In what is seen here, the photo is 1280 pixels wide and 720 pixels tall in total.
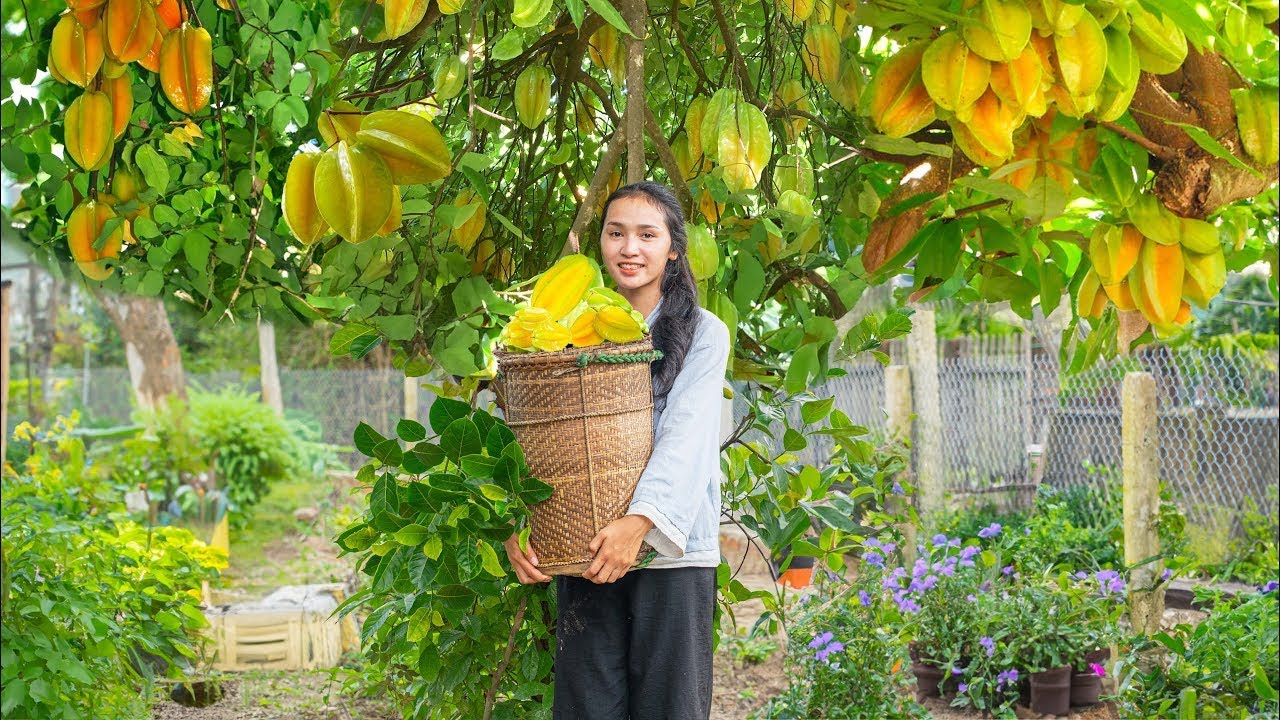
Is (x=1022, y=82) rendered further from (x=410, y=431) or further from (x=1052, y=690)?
(x=1052, y=690)

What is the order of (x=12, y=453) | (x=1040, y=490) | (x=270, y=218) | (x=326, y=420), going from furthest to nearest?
(x=326, y=420) → (x=12, y=453) → (x=1040, y=490) → (x=270, y=218)

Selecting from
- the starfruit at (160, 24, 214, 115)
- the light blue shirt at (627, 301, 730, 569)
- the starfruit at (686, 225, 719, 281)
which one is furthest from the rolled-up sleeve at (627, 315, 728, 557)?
the starfruit at (160, 24, 214, 115)

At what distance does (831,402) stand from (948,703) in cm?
204

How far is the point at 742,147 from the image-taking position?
4.53 ft

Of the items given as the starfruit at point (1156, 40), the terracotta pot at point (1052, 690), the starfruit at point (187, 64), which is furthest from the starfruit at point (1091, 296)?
the terracotta pot at point (1052, 690)

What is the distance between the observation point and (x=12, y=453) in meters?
7.16

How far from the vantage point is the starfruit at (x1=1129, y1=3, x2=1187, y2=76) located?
1.35 metres

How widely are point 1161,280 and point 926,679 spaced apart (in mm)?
2112

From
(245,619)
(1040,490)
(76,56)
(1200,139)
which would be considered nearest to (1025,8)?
(1200,139)

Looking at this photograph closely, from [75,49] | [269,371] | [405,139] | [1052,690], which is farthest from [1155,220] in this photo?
[269,371]

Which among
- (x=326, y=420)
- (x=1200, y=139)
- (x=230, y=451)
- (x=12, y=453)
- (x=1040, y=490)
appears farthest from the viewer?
(x=326, y=420)

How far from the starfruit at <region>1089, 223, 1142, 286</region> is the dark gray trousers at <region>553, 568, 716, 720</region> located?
2.29ft

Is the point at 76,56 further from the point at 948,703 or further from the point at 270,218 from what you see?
the point at 948,703

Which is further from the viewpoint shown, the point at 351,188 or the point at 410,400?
the point at 410,400
